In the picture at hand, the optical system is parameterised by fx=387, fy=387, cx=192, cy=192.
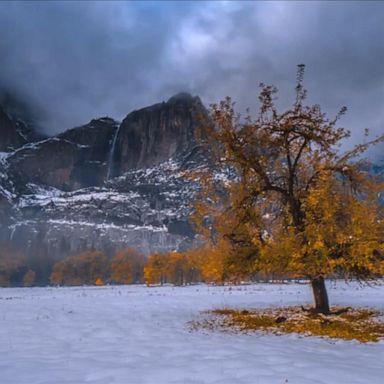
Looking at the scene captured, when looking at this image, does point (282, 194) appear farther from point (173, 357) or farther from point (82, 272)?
point (82, 272)

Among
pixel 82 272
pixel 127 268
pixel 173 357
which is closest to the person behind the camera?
pixel 173 357

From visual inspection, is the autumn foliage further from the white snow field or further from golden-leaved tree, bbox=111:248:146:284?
the white snow field

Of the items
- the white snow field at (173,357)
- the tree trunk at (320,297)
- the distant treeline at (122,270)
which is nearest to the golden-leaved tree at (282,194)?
the tree trunk at (320,297)

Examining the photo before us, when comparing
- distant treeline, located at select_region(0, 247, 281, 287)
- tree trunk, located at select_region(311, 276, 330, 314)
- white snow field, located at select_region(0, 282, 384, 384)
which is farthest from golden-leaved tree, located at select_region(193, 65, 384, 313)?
distant treeline, located at select_region(0, 247, 281, 287)

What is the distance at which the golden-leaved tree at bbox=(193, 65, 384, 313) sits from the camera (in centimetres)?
1591

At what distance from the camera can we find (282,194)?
1902cm

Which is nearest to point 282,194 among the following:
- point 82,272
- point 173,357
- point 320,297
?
point 320,297

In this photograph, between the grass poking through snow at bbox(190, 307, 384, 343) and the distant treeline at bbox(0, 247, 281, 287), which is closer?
the grass poking through snow at bbox(190, 307, 384, 343)

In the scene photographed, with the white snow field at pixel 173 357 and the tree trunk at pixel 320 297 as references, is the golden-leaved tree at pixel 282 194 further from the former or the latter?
the white snow field at pixel 173 357

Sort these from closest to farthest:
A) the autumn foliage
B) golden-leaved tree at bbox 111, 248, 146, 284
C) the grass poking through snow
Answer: the grass poking through snow
golden-leaved tree at bbox 111, 248, 146, 284
the autumn foliage

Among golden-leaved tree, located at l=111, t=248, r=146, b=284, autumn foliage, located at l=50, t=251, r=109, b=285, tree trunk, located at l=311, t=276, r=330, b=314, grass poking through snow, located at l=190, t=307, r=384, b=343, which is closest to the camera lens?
grass poking through snow, located at l=190, t=307, r=384, b=343

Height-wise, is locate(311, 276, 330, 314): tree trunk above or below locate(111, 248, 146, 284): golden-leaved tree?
below

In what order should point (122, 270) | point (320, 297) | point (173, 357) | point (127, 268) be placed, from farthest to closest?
point (127, 268)
point (122, 270)
point (320, 297)
point (173, 357)

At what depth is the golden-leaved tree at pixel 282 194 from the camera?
626 inches
